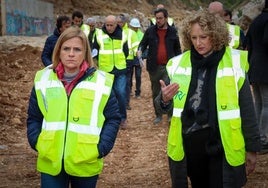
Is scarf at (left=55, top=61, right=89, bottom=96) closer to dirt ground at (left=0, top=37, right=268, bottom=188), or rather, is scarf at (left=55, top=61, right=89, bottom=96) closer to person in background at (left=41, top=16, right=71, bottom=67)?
dirt ground at (left=0, top=37, right=268, bottom=188)

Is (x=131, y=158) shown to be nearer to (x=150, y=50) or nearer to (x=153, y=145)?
(x=153, y=145)

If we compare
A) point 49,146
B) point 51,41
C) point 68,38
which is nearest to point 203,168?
point 49,146

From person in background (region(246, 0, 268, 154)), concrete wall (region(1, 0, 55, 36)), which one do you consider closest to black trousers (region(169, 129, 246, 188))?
person in background (region(246, 0, 268, 154))

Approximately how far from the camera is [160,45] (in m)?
9.66

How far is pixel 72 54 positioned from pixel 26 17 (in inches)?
1113

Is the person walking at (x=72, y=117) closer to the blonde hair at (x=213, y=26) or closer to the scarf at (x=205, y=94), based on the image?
the scarf at (x=205, y=94)

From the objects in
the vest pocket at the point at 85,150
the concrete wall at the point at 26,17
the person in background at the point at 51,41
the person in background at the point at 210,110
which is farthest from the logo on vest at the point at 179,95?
the concrete wall at the point at 26,17

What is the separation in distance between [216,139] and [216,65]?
559 mm

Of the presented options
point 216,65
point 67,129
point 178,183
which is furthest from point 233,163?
point 67,129

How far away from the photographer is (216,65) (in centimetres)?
394

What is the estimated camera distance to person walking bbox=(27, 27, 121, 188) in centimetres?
376

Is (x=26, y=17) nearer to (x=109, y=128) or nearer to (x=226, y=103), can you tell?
(x=109, y=128)

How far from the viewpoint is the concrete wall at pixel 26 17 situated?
1071 inches

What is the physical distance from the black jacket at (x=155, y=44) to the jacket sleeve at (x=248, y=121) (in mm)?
5693
